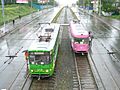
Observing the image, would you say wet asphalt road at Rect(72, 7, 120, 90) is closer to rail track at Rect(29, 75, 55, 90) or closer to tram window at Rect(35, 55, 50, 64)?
rail track at Rect(29, 75, 55, 90)

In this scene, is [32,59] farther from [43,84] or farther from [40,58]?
[43,84]

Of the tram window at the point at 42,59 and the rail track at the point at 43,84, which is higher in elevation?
the tram window at the point at 42,59

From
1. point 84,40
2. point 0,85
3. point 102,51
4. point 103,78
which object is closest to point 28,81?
point 0,85

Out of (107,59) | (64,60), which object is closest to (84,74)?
(64,60)

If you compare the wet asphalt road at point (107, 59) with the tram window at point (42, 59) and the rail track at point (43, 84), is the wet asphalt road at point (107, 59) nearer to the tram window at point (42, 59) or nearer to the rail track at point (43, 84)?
the rail track at point (43, 84)

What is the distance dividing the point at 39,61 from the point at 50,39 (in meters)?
4.84

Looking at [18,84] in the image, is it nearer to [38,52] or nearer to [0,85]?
[0,85]

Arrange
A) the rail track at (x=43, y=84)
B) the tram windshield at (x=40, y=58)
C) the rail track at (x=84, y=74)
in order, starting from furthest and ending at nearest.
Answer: the tram windshield at (x=40, y=58) < the rail track at (x=84, y=74) < the rail track at (x=43, y=84)

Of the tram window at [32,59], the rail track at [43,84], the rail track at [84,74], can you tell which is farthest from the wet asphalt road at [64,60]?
the tram window at [32,59]

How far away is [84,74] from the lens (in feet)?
87.8

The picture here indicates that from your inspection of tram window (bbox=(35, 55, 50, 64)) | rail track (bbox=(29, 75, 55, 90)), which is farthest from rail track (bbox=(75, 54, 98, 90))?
tram window (bbox=(35, 55, 50, 64))

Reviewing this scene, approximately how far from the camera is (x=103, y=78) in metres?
25.4

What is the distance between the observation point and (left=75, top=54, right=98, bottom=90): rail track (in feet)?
76.7

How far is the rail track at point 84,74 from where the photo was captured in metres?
23.4
